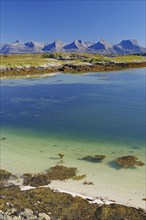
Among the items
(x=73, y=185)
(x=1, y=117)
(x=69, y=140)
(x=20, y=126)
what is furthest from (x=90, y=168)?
(x=1, y=117)

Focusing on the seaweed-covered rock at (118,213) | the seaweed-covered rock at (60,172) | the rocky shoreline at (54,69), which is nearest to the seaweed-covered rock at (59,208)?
the seaweed-covered rock at (118,213)

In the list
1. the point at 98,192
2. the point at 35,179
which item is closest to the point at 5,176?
the point at 35,179

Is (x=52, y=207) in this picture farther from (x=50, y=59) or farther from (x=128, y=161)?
(x=50, y=59)

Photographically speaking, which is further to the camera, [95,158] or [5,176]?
[95,158]

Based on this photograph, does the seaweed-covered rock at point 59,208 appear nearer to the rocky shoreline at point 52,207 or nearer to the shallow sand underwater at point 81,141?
the rocky shoreline at point 52,207

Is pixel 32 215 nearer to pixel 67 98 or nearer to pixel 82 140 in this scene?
pixel 82 140
